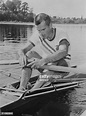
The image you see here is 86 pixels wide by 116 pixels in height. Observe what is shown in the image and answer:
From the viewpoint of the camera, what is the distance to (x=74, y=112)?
1.09 m

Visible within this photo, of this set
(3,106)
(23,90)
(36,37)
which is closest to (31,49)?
(36,37)

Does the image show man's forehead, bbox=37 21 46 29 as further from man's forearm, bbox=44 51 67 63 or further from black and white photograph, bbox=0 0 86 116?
man's forearm, bbox=44 51 67 63

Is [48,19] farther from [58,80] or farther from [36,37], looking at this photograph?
[58,80]

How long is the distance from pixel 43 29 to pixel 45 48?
0.09 metres

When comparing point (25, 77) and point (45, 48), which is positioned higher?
point (45, 48)

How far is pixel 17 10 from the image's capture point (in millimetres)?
1075

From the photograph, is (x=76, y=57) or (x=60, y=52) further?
(x=76, y=57)

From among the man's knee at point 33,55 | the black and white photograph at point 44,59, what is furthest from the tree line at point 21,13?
the man's knee at point 33,55

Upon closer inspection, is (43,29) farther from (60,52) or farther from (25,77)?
(25,77)

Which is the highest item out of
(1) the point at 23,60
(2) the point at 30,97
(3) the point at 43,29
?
(3) the point at 43,29

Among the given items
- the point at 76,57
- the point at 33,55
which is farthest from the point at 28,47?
the point at 76,57

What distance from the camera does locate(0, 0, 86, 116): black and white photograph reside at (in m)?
0.99

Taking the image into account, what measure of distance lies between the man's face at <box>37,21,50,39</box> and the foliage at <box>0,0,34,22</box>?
0.09 metres

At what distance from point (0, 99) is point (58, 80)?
22cm
